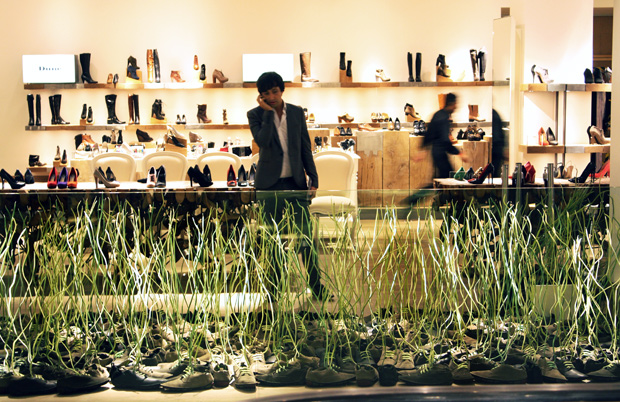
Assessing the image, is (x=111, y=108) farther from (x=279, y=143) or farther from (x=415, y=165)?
(x=279, y=143)

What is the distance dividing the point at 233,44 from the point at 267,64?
599 mm

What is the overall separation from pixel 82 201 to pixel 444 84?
7.29 metres

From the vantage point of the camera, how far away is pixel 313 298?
2.62 m

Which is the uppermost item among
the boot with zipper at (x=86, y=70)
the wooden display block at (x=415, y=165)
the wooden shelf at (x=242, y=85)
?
the boot with zipper at (x=86, y=70)

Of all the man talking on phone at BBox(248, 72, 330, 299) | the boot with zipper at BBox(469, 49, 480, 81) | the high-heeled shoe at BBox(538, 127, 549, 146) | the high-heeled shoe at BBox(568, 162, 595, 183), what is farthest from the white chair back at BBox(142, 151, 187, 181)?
the boot with zipper at BBox(469, 49, 480, 81)

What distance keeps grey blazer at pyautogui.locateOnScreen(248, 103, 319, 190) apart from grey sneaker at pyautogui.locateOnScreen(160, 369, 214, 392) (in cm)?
136

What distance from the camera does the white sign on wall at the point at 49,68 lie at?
9133 millimetres

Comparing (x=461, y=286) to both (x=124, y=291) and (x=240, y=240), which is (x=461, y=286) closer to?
(x=240, y=240)

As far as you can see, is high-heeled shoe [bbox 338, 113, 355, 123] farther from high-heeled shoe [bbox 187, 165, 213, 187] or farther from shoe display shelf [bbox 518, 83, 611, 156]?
high-heeled shoe [bbox 187, 165, 213, 187]

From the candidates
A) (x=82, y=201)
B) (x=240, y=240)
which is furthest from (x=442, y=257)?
(x=82, y=201)

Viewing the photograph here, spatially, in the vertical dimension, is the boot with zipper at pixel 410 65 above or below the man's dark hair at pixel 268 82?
above

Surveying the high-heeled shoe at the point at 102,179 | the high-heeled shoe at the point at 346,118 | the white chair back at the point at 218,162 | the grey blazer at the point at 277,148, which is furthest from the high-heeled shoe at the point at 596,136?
the high-heeled shoe at the point at 102,179

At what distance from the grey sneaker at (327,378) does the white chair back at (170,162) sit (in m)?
3.35

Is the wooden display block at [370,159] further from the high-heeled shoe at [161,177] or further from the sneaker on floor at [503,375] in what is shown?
the sneaker on floor at [503,375]
